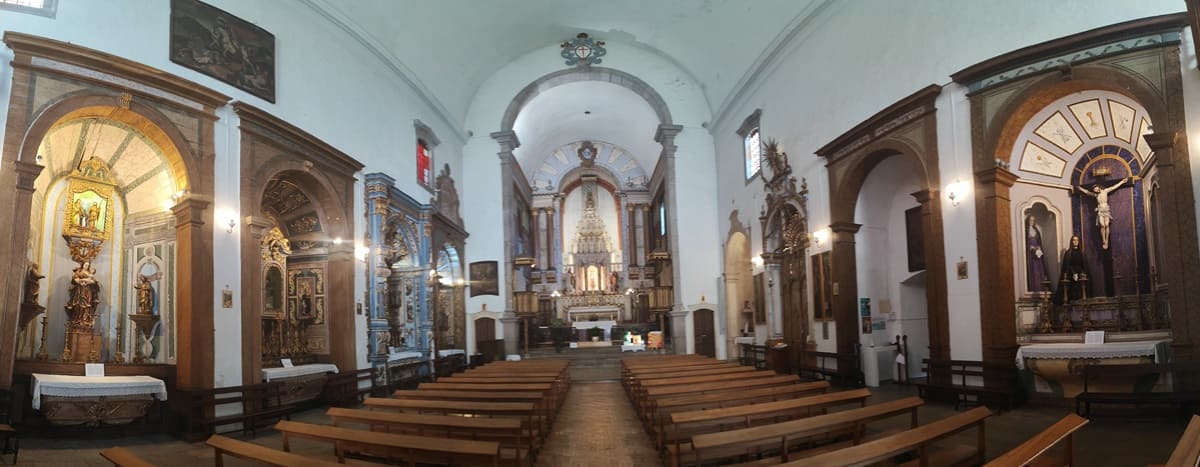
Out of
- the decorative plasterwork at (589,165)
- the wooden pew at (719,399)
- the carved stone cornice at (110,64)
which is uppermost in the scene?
the decorative plasterwork at (589,165)

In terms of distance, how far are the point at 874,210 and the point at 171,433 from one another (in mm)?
12525

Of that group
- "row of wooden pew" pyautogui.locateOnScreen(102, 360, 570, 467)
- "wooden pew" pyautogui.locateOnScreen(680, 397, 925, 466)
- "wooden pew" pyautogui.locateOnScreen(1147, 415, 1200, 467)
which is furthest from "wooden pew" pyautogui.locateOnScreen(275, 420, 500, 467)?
"wooden pew" pyautogui.locateOnScreen(1147, 415, 1200, 467)

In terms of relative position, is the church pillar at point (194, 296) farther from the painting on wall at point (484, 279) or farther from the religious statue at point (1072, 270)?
the religious statue at point (1072, 270)

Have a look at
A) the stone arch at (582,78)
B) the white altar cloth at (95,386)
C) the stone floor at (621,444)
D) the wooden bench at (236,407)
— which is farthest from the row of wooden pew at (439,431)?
the stone arch at (582,78)

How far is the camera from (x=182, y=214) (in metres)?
9.47

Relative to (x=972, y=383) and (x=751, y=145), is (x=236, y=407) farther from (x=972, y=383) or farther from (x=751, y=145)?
(x=751, y=145)

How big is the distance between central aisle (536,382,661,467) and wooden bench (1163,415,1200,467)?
417 centimetres

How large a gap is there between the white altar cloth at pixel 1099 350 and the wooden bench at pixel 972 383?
348 millimetres

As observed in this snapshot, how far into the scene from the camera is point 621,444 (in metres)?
7.77

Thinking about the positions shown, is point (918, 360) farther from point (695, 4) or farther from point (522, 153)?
point (522, 153)

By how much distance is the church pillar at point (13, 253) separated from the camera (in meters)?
7.06

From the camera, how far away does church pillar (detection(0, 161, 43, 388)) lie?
7.06m

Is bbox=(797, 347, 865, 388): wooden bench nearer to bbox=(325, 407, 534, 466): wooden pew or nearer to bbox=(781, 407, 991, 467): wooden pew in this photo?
bbox=(781, 407, 991, 467): wooden pew

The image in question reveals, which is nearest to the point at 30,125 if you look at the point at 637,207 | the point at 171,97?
the point at 171,97
